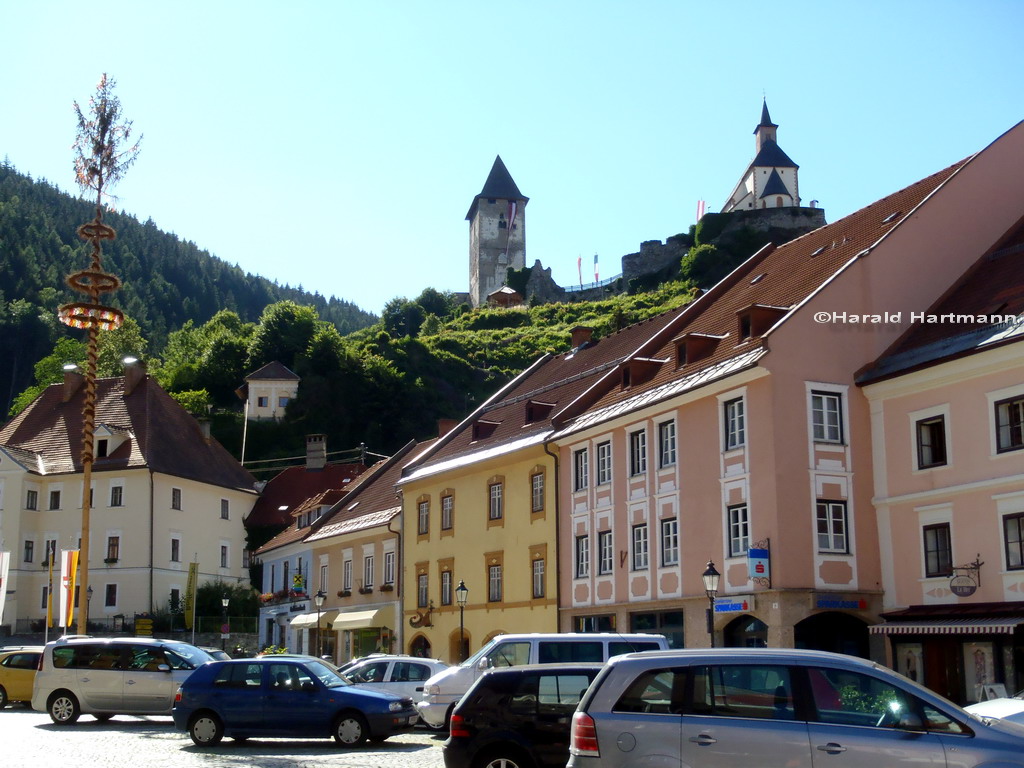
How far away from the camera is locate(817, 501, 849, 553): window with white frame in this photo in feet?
90.1

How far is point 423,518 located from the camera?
43.9m

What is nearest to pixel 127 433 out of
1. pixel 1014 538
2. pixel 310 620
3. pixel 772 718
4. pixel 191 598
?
pixel 191 598

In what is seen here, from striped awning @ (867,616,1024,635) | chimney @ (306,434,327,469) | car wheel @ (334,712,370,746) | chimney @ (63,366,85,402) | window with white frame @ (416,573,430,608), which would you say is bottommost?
car wheel @ (334,712,370,746)

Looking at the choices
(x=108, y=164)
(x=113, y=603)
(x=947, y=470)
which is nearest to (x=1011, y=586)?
(x=947, y=470)

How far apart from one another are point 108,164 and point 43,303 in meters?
139

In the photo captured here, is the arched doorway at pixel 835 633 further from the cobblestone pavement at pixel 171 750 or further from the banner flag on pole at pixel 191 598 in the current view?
the banner flag on pole at pixel 191 598

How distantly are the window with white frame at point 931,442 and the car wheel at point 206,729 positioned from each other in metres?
15.3

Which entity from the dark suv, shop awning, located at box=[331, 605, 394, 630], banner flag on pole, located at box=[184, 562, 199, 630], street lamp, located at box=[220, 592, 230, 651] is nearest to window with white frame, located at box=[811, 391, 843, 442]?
the dark suv

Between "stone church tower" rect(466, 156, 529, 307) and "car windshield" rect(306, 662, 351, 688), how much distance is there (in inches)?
5752

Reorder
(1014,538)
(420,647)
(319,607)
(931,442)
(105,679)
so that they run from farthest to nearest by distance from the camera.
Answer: (420,647) < (319,607) < (931,442) < (105,679) < (1014,538)

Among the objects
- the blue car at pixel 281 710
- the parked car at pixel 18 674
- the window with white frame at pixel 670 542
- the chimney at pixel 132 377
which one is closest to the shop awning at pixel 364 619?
the parked car at pixel 18 674

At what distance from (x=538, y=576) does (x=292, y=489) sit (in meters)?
38.8

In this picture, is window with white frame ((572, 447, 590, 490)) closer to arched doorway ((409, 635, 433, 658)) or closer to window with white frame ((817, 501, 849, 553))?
window with white frame ((817, 501, 849, 553))

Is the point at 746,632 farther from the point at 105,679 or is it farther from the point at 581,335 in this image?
the point at 581,335
